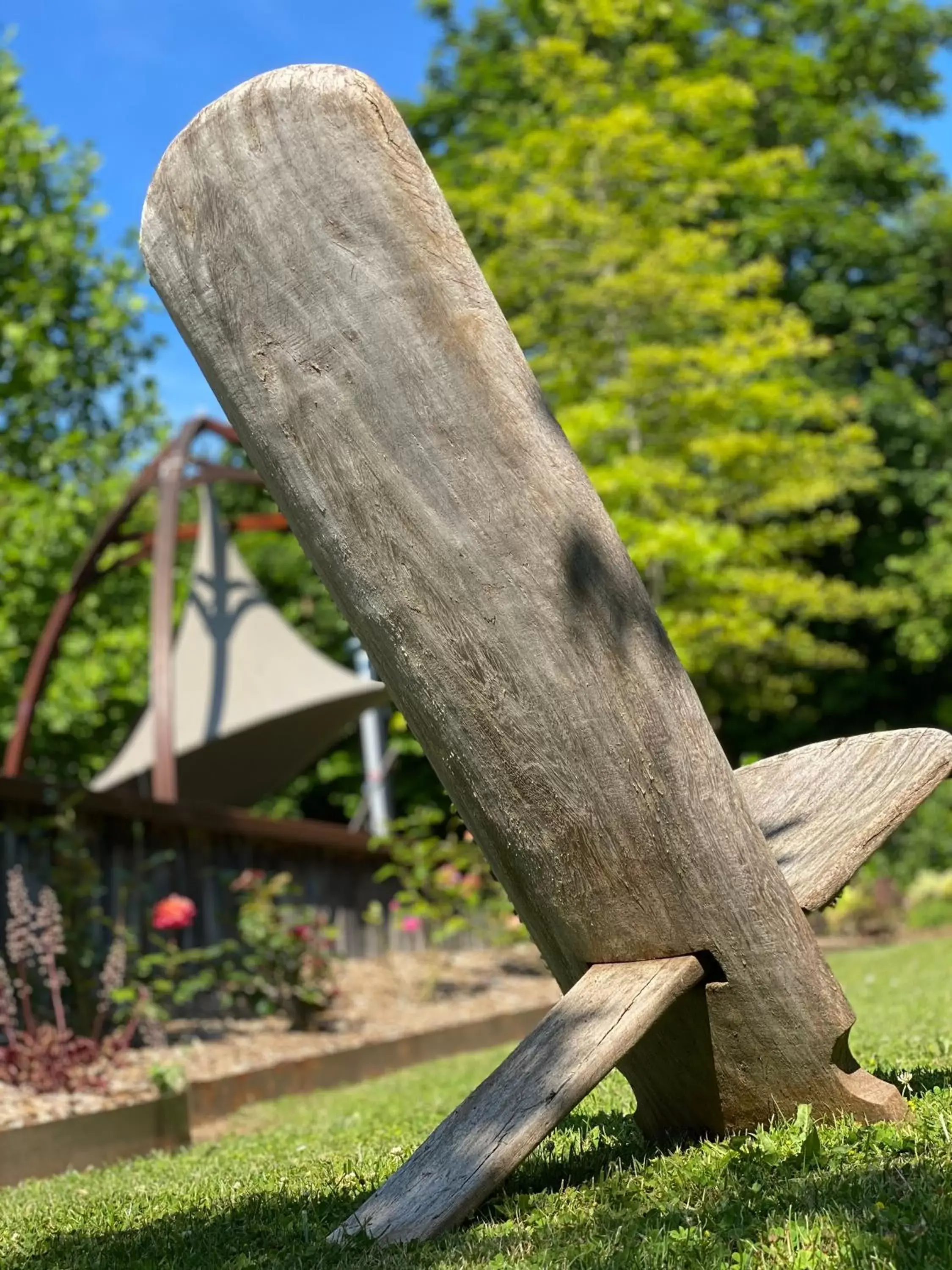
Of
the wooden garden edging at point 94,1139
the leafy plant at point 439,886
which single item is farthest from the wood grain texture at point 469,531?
the leafy plant at point 439,886

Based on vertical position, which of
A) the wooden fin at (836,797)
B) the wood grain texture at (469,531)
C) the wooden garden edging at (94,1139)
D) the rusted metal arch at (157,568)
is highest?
the rusted metal arch at (157,568)

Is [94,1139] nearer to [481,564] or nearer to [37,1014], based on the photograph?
[37,1014]

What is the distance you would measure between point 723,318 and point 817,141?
29.3 feet

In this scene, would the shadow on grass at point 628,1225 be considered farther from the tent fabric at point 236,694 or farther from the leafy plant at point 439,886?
the tent fabric at point 236,694

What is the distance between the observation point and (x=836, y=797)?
122 inches

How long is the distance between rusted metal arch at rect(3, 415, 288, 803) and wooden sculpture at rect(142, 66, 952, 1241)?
802 centimetres

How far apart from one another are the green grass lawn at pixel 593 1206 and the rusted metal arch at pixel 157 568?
21.9 ft

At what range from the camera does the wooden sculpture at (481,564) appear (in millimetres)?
2740

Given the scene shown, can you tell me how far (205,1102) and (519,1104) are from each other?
441 cm

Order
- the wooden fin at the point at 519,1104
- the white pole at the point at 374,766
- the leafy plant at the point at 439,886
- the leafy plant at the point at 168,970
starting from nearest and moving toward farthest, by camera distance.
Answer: the wooden fin at the point at 519,1104 < the leafy plant at the point at 168,970 < the leafy plant at the point at 439,886 < the white pole at the point at 374,766

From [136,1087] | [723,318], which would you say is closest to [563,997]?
[136,1087]

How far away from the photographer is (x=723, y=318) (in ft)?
56.8

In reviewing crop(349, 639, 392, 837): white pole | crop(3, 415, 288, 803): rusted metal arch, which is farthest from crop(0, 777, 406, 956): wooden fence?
crop(349, 639, 392, 837): white pole

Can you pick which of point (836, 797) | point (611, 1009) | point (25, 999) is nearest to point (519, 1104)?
point (611, 1009)
